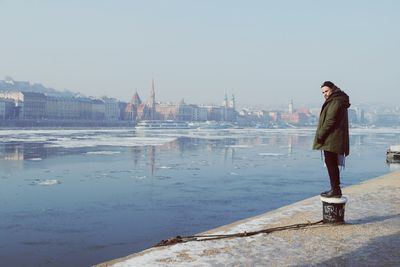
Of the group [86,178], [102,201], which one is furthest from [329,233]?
[86,178]

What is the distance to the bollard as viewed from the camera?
5.10 m

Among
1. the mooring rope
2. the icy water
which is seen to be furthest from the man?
the icy water

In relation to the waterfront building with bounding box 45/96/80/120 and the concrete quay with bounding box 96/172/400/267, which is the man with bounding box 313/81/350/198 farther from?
the waterfront building with bounding box 45/96/80/120

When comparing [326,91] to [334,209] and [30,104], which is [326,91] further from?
[30,104]

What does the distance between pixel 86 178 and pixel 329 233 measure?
9952mm

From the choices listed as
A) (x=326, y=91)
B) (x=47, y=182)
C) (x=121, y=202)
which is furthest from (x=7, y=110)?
(x=326, y=91)

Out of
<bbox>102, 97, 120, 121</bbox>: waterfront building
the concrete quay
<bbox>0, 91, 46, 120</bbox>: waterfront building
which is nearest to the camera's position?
the concrete quay

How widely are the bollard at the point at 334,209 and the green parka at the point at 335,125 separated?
0.52 meters

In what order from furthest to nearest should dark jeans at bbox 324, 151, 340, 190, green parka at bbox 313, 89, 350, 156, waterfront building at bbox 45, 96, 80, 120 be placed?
waterfront building at bbox 45, 96, 80, 120, dark jeans at bbox 324, 151, 340, 190, green parka at bbox 313, 89, 350, 156

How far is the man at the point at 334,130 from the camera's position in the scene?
5027 mm

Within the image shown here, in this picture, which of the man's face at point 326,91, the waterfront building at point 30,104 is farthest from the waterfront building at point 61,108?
the man's face at point 326,91

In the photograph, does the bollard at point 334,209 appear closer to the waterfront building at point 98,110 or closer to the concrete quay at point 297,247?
the concrete quay at point 297,247

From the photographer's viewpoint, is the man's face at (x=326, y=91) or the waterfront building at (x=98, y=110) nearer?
the man's face at (x=326, y=91)

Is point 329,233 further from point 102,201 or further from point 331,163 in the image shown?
point 102,201
